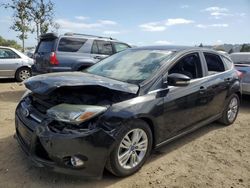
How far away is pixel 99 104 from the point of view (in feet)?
11.0

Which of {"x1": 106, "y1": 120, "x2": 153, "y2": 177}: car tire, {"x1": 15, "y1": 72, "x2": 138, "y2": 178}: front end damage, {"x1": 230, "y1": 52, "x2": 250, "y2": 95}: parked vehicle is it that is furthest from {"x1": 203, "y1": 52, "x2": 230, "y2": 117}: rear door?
{"x1": 230, "y1": 52, "x2": 250, "y2": 95}: parked vehicle

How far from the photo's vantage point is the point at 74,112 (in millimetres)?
3174

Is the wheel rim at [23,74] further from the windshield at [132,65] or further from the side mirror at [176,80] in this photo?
the side mirror at [176,80]

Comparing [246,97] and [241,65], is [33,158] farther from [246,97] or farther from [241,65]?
[246,97]

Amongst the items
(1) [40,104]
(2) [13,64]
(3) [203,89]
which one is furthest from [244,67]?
(2) [13,64]

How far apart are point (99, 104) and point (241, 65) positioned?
19.2 feet

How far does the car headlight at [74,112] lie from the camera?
3160 mm

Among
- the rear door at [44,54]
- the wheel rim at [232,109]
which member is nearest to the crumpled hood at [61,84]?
the wheel rim at [232,109]

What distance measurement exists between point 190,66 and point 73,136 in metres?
2.49

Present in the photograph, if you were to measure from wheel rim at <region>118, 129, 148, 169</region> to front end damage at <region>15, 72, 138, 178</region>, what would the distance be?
0.96 feet

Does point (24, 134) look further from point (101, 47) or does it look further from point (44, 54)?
point (101, 47)

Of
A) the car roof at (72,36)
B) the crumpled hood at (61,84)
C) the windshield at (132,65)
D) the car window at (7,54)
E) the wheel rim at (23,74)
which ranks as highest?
the car roof at (72,36)

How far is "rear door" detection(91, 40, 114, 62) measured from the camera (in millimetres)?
9081

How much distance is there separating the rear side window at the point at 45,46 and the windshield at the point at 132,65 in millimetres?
3929
